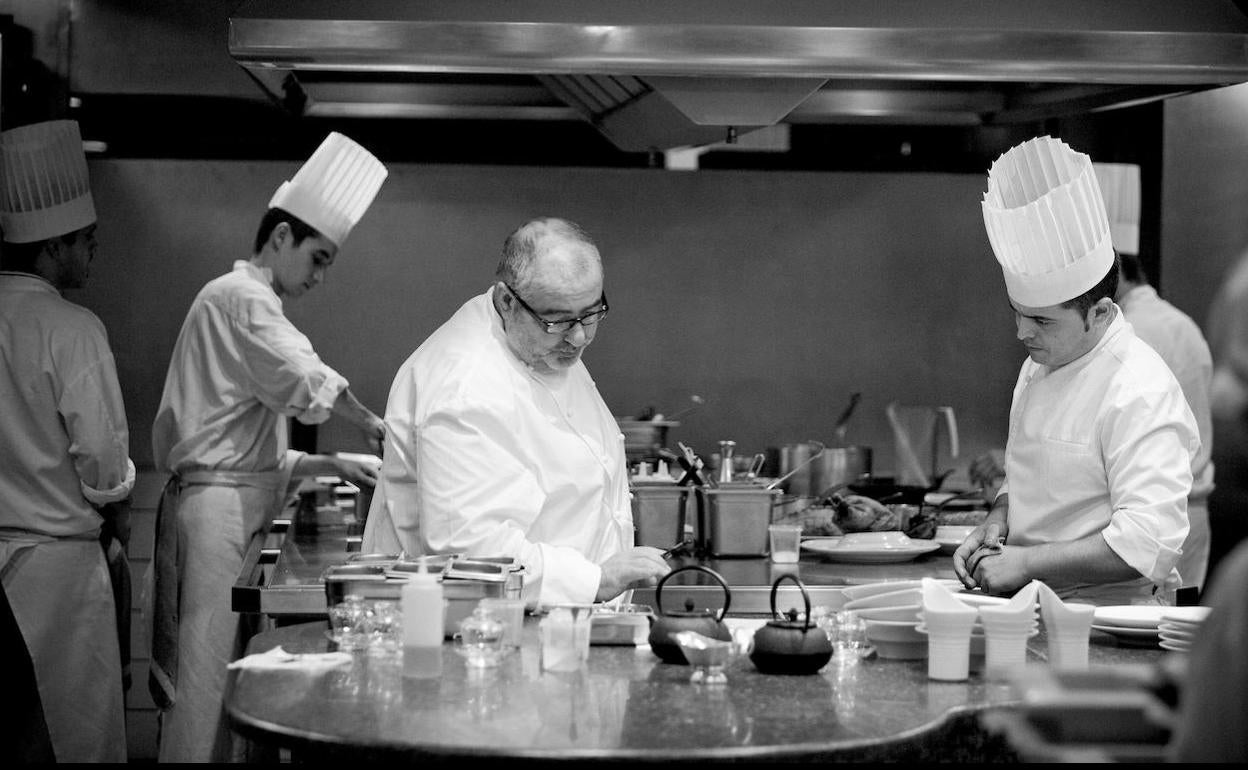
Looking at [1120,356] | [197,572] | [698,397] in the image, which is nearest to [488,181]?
[698,397]

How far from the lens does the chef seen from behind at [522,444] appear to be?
8.52 ft

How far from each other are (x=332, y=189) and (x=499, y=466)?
1951mm

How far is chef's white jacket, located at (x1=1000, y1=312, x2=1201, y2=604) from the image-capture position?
2.73m

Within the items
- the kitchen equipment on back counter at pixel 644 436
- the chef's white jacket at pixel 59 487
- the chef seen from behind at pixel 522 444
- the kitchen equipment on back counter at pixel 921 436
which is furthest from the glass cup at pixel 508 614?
the kitchen equipment on back counter at pixel 921 436

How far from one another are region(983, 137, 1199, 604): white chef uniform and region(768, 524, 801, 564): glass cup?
49 cm

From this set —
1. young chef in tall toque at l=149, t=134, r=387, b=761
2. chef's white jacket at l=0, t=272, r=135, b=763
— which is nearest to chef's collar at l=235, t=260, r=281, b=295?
young chef in tall toque at l=149, t=134, r=387, b=761

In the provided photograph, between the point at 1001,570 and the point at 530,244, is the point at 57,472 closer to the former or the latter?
the point at 530,244

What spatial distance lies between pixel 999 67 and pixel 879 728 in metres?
1.79

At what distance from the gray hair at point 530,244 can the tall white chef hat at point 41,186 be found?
5.85 feet

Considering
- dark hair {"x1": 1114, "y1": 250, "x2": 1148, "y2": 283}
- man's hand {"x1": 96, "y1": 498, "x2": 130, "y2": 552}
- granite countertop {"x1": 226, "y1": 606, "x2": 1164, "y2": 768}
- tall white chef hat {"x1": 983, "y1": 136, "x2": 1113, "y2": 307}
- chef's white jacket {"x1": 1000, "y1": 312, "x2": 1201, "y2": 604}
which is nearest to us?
granite countertop {"x1": 226, "y1": 606, "x2": 1164, "y2": 768}

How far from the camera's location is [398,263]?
17.9ft

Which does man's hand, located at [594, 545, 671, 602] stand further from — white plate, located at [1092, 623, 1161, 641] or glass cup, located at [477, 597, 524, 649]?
white plate, located at [1092, 623, 1161, 641]

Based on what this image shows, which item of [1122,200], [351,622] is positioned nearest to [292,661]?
[351,622]

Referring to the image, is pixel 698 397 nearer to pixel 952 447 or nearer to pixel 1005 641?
pixel 952 447
